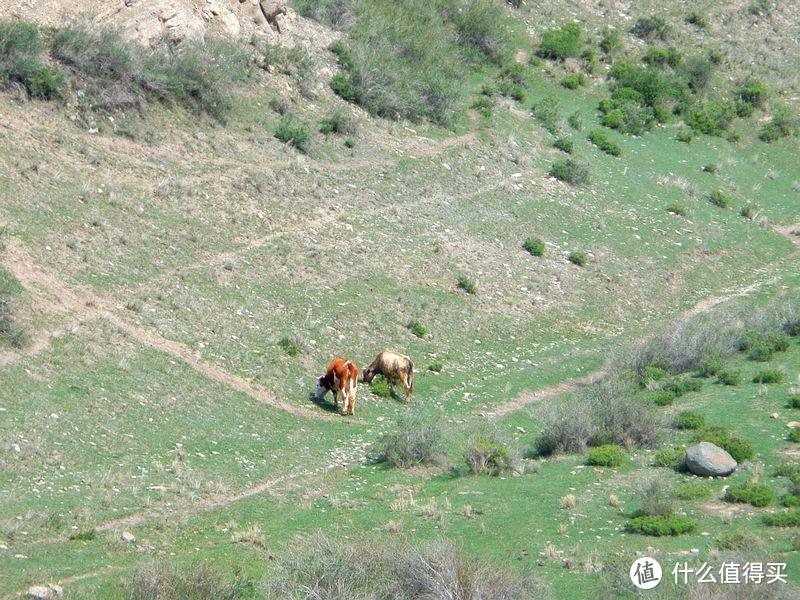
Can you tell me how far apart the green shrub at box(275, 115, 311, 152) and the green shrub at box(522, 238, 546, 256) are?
7.84 meters

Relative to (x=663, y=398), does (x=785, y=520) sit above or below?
above

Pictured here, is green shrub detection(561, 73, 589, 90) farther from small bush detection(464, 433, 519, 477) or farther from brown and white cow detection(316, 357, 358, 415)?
small bush detection(464, 433, 519, 477)

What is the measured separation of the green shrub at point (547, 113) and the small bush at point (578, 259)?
32.3 feet

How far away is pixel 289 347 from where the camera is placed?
24.5 m

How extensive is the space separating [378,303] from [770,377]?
33.4ft

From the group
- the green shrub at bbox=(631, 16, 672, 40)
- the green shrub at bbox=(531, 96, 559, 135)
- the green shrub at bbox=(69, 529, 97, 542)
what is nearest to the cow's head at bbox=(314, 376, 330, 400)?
the green shrub at bbox=(69, 529, 97, 542)

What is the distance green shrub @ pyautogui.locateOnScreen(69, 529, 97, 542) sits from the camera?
1469cm

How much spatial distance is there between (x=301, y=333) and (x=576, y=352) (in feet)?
27.2

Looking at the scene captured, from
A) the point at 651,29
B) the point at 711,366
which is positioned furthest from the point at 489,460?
the point at 651,29

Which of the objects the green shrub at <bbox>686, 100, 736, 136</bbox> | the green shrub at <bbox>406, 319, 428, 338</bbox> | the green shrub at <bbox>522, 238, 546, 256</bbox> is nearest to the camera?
the green shrub at <bbox>406, 319, 428, 338</bbox>

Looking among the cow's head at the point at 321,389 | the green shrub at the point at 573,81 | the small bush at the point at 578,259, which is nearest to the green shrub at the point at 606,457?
the cow's head at the point at 321,389

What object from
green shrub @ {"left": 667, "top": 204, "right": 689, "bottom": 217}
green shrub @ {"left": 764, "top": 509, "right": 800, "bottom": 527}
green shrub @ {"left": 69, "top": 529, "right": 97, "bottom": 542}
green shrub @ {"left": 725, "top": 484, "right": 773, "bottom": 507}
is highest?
green shrub @ {"left": 764, "top": 509, "right": 800, "bottom": 527}

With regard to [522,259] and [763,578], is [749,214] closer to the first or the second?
[522,259]

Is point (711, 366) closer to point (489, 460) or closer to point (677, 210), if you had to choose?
point (489, 460)
